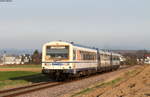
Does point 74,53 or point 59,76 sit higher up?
point 74,53

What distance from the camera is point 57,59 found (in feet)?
84.6

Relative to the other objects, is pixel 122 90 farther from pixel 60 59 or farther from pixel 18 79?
pixel 18 79

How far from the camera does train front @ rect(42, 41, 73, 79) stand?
84.2 ft

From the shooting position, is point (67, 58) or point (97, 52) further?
point (97, 52)

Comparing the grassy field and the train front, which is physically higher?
the train front

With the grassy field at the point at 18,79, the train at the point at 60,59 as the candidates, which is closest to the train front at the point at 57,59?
the train at the point at 60,59

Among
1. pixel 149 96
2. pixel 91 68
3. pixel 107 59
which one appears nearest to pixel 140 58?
pixel 107 59

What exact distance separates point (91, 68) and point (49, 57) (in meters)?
8.60

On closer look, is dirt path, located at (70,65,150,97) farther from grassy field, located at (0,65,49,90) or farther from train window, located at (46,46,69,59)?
grassy field, located at (0,65,49,90)

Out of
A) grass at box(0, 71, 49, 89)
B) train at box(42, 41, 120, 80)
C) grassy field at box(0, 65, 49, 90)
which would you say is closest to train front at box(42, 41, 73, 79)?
train at box(42, 41, 120, 80)

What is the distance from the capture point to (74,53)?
2652 cm

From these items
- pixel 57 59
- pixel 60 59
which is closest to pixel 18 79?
pixel 57 59

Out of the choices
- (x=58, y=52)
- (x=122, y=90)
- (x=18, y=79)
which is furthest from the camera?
(x=18, y=79)

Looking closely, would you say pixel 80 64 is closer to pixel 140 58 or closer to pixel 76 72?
pixel 76 72
